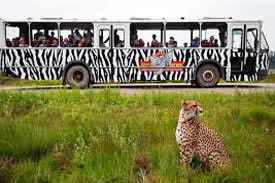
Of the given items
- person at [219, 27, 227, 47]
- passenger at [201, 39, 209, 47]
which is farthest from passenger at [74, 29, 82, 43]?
person at [219, 27, 227, 47]

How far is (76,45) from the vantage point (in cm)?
1714

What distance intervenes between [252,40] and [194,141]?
44.2 ft

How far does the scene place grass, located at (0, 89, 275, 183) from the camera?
4289 millimetres

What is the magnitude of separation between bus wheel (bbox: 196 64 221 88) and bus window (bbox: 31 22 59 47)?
229 inches

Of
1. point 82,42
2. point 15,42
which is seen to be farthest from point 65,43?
point 15,42

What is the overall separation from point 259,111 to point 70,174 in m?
4.08

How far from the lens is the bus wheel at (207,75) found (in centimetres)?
1756

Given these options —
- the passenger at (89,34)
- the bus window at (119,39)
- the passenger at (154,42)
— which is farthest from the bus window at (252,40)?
the passenger at (89,34)

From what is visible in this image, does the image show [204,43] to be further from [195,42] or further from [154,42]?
[154,42]

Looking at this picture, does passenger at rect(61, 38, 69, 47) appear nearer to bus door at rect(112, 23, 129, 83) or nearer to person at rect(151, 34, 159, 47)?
bus door at rect(112, 23, 129, 83)

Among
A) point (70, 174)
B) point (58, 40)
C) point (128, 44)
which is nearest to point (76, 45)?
point (58, 40)

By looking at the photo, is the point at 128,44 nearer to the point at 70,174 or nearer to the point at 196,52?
the point at 196,52

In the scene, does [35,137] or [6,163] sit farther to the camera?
[35,137]

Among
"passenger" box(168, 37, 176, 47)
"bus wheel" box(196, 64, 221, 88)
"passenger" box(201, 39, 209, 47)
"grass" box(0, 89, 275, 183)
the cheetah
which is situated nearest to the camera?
"grass" box(0, 89, 275, 183)
